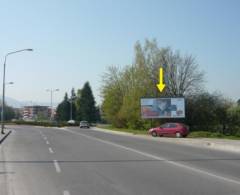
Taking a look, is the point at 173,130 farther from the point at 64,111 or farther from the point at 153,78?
the point at 64,111

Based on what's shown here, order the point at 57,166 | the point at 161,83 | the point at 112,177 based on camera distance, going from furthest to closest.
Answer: the point at 161,83 < the point at 57,166 < the point at 112,177

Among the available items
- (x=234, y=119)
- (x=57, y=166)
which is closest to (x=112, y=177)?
(x=57, y=166)

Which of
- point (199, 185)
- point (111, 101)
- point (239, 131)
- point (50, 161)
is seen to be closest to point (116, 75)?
point (111, 101)

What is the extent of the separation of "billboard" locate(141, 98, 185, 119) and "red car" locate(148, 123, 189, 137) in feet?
22.7

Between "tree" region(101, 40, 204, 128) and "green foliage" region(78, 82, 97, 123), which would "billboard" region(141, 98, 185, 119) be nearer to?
"tree" region(101, 40, 204, 128)

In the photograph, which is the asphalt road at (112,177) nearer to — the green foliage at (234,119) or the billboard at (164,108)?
the billboard at (164,108)

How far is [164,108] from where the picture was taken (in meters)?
55.7

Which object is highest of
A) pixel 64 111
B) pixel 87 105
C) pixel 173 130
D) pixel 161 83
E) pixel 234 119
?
pixel 87 105

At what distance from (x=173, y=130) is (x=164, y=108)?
893 cm

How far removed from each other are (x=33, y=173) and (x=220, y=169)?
6294 mm

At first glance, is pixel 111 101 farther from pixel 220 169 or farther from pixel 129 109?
pixel 220 169

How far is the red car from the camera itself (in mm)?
46094

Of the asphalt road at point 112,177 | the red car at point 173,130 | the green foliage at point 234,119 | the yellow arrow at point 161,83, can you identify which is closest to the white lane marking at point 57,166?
the asphalt road at point 112,177

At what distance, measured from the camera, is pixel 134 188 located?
11.8 m
